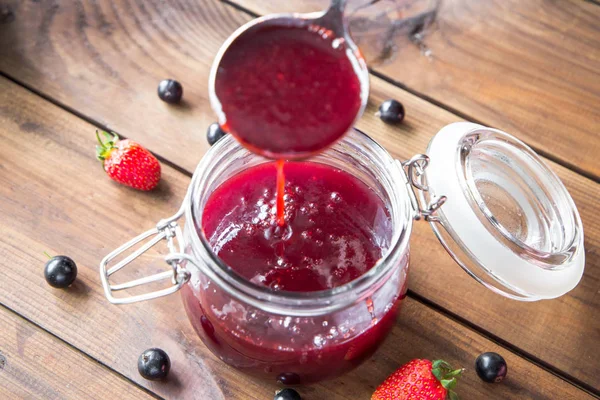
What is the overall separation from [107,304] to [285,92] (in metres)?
0.63

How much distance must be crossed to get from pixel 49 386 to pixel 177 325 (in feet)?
0.83

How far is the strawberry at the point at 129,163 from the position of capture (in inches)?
59.9

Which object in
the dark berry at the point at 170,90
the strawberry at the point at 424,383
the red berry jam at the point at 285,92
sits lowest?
the strawberry at the point at 424,383

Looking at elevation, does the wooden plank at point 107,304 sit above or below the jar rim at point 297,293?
below

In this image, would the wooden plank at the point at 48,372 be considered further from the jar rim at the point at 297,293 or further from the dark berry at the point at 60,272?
the jar rim at the point at 297,293

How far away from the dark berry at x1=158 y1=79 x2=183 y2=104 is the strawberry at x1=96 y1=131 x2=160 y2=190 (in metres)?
0.14

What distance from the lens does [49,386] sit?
4.57 ft

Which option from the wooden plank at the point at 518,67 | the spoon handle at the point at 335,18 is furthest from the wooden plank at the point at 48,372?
the wooden plank at the point at 518,67

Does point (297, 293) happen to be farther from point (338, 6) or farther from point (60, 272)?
point (60, 272)

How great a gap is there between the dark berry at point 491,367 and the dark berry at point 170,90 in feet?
2.71

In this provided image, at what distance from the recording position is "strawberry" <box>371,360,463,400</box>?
1.32 metres

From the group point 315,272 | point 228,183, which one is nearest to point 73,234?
point 228,183

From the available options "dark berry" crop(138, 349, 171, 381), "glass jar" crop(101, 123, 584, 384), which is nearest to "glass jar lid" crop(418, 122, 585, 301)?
"glass jar" crop(101, 123, 584, 384)

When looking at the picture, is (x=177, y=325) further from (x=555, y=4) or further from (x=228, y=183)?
(x=555, y=4)
